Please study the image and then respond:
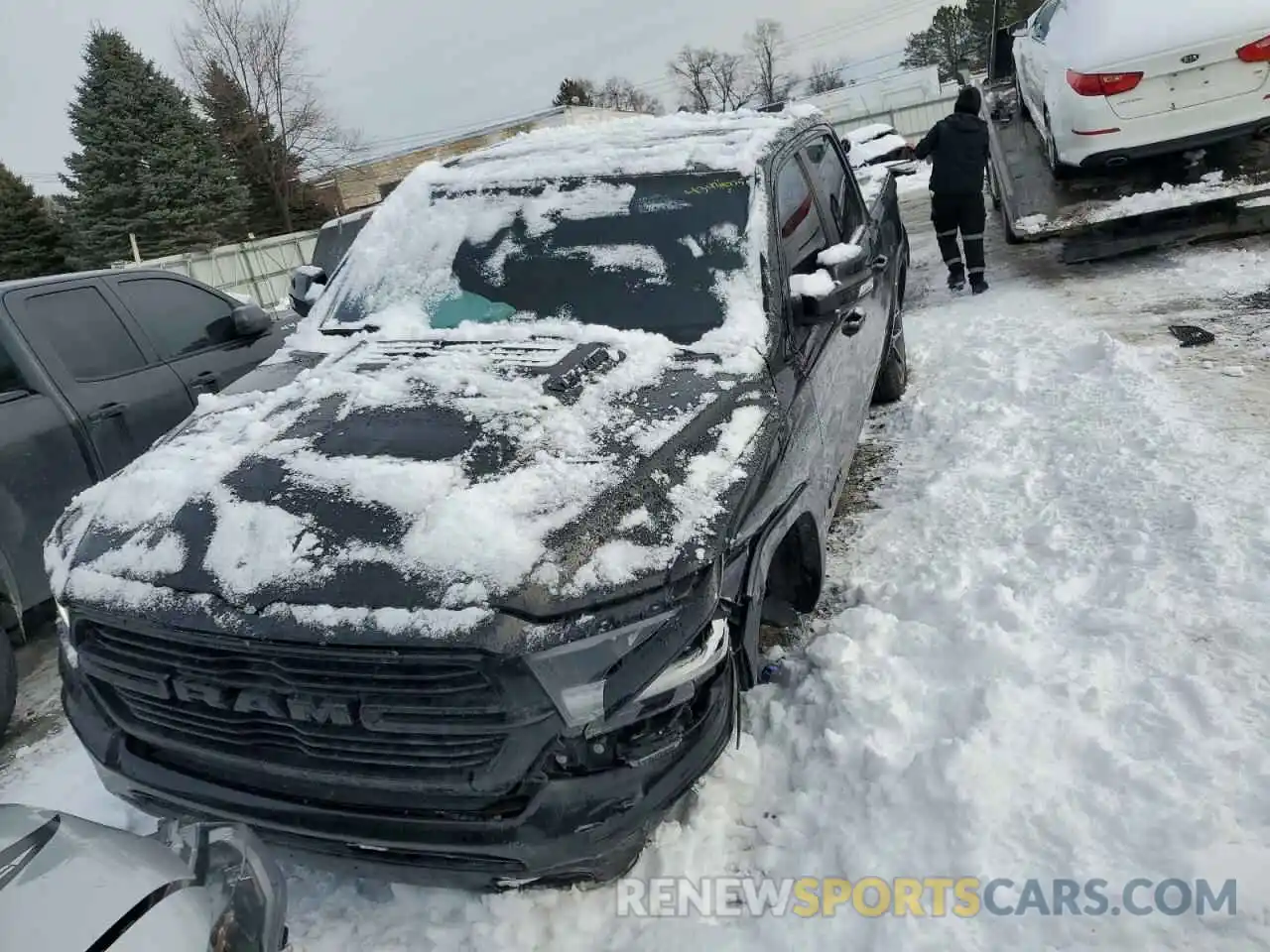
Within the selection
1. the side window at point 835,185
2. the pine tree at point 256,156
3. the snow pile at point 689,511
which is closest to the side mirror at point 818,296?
the snow pile at point 689,511

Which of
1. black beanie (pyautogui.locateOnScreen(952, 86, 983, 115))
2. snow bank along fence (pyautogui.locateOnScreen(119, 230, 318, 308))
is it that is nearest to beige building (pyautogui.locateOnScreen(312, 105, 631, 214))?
snow bank along fence (pyautogui.locateOnScreen(119, 230, 318, 308))

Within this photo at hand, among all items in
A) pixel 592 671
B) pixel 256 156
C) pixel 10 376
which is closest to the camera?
pixel 592 671

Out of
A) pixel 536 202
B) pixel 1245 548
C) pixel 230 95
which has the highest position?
pixel 230 95

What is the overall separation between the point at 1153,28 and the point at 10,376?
7.50m

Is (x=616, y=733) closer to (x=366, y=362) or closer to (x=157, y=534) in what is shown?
(x=157, y=534)

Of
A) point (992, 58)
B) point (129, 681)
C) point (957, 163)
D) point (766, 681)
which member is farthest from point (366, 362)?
point (992, 58)

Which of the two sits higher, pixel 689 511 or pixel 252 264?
pixel 689 511

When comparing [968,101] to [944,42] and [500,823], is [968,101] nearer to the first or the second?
[500,823]

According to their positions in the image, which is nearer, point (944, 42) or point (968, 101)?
point (968, 101)

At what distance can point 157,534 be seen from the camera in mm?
2312

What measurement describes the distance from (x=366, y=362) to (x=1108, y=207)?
6.25 metres

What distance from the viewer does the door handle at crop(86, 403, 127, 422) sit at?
420 cm

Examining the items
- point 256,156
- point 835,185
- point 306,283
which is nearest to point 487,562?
point 306,283

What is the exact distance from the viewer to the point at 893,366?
545 cm
